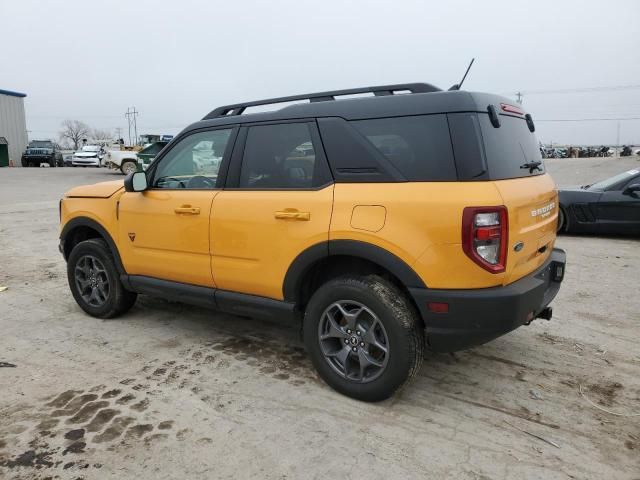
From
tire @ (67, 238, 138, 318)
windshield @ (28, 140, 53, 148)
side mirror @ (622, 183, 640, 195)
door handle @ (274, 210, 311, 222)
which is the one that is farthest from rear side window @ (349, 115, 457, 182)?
windshield @ (28, 140, 53, 148)

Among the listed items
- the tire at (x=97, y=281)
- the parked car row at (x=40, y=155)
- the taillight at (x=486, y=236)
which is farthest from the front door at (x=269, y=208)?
the parked car row at (x=40, y=155)

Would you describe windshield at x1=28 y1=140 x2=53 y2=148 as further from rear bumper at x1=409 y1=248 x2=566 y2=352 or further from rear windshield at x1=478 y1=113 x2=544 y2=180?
rear bumper at x1=409 y1=248 x2=566 y2=352

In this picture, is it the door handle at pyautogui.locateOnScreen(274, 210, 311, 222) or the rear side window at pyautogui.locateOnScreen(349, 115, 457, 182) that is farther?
the door handle at pyautogui.locateOnScreen(274, 210, 311, 222)

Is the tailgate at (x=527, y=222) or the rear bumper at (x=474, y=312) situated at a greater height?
the tailgate at (x=527, y=222)

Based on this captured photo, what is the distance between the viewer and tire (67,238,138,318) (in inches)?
183

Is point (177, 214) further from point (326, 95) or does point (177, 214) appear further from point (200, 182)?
point (326, 95)

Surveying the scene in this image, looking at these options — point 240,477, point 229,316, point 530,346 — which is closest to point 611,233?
point 530,346

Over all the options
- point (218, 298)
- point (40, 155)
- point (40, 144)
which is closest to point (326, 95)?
point (218, 298)

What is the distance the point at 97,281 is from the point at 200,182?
1.66m

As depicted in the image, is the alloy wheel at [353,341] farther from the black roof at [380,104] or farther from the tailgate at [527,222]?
the black roof at [380,104]

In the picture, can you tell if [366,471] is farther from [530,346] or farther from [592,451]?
[530,346]

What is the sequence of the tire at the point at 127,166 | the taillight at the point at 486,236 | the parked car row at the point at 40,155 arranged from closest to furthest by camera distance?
the taillight at the point at 486,236, the tire at the point at 127,166, the parked car row at the point at 40,155

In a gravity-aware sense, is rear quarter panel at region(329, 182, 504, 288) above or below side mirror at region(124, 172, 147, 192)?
below

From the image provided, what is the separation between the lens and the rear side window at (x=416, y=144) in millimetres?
2867
